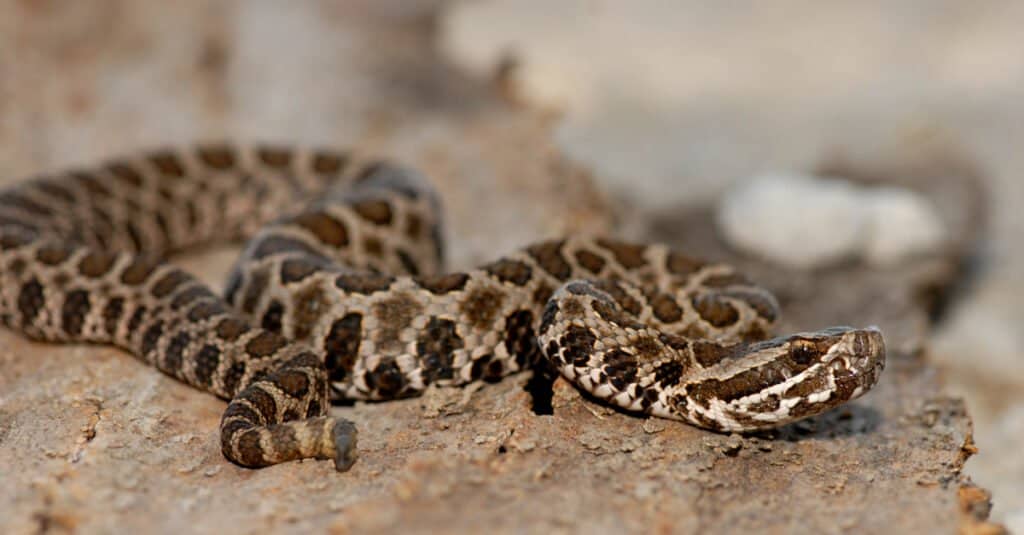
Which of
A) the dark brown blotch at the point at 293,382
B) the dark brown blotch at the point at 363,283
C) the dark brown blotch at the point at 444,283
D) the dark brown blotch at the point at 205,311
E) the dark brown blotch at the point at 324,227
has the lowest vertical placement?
the dark brown blotch at the point at 293,382

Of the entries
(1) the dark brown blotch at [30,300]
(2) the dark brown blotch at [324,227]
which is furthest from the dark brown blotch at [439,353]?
(1) the dark brown blotch at [30,300]

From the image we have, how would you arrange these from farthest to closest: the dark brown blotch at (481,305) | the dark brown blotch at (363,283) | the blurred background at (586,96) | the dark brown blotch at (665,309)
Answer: the blurred background at (586,96) → the dark brown blotch at (363,283) → the dark brown blotch at (481,305) → the dark brown blotch at (665,309)

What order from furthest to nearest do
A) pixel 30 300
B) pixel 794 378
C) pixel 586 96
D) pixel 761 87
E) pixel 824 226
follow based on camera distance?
pixel 761 87, pixel 586 96, pixel 824 226, pixel 30 300, pixel 794 378

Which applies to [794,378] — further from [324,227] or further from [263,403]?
[324,227]

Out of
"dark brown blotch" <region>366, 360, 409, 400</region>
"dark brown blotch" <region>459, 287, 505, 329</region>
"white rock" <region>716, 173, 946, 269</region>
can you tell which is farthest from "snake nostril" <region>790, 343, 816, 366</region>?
"white rock" <region>716, 173, 946, 269</region>

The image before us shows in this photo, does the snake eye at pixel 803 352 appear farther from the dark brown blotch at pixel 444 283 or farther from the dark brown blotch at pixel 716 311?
the dark brown blotch at pixel 444 283

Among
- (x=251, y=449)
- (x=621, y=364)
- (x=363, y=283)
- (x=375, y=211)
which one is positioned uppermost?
(x=375, y=211)

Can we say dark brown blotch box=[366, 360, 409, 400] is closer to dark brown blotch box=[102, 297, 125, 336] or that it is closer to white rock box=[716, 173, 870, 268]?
dark brown blotch box=[102, 297, 125, 336]

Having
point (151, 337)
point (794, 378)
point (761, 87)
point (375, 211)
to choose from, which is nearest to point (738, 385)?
point (794, 378)
